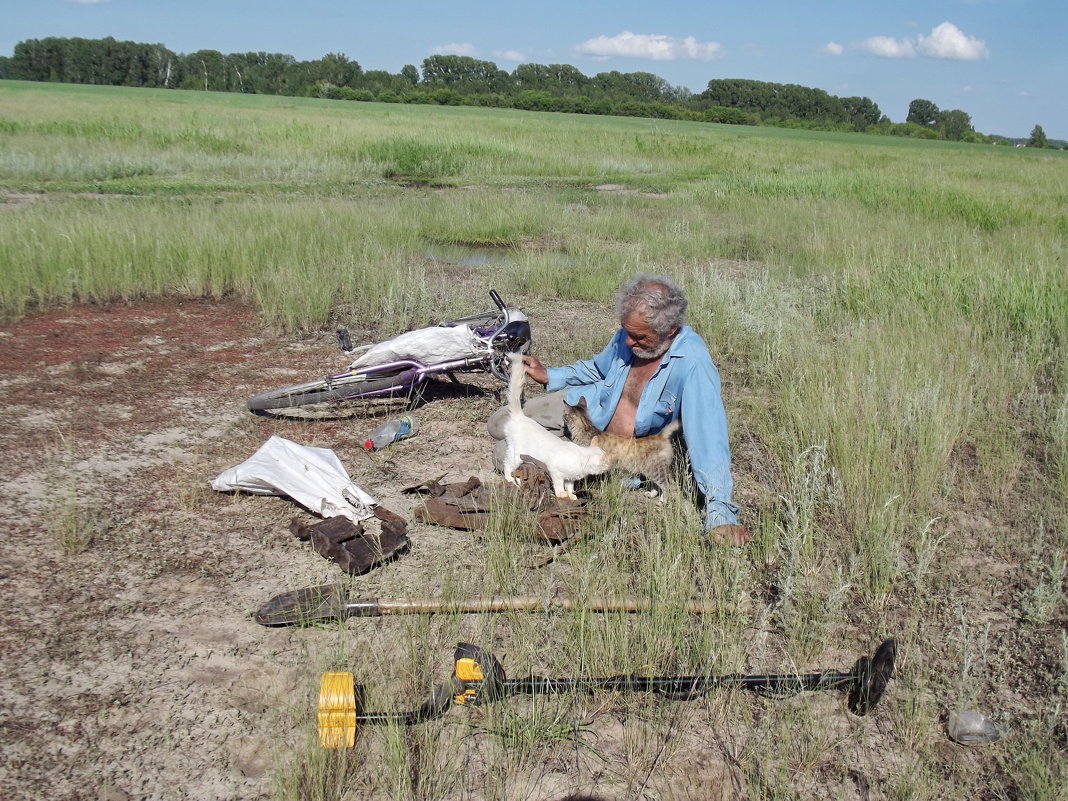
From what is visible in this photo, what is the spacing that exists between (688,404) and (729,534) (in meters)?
0.63

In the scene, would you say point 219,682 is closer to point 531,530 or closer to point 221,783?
point 221,783

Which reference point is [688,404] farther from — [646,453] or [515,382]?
[515,382]

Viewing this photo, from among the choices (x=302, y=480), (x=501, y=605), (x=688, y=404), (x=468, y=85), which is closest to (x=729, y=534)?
(x=688, y=404)

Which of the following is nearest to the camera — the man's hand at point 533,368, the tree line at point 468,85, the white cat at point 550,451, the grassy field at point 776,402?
the grassy field at point 776,402

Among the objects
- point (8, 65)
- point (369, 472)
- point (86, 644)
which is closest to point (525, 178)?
point (369, 472)

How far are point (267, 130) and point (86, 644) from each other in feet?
76.2

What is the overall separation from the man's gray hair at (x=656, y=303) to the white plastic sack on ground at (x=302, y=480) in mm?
1538

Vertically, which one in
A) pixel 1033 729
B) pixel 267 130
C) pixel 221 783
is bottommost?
pixel 221 783

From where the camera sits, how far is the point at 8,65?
83.6 meters

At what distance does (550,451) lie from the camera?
12.7 feet

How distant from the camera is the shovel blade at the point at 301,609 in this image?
9.71ft

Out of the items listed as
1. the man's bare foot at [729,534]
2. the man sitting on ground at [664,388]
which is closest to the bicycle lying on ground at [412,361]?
the man sitting on ground at [664,388]

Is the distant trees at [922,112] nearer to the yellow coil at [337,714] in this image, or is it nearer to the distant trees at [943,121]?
→ the distant trees at [943,121]

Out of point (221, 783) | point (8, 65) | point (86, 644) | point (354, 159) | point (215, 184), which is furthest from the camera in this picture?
point (8, 65)
